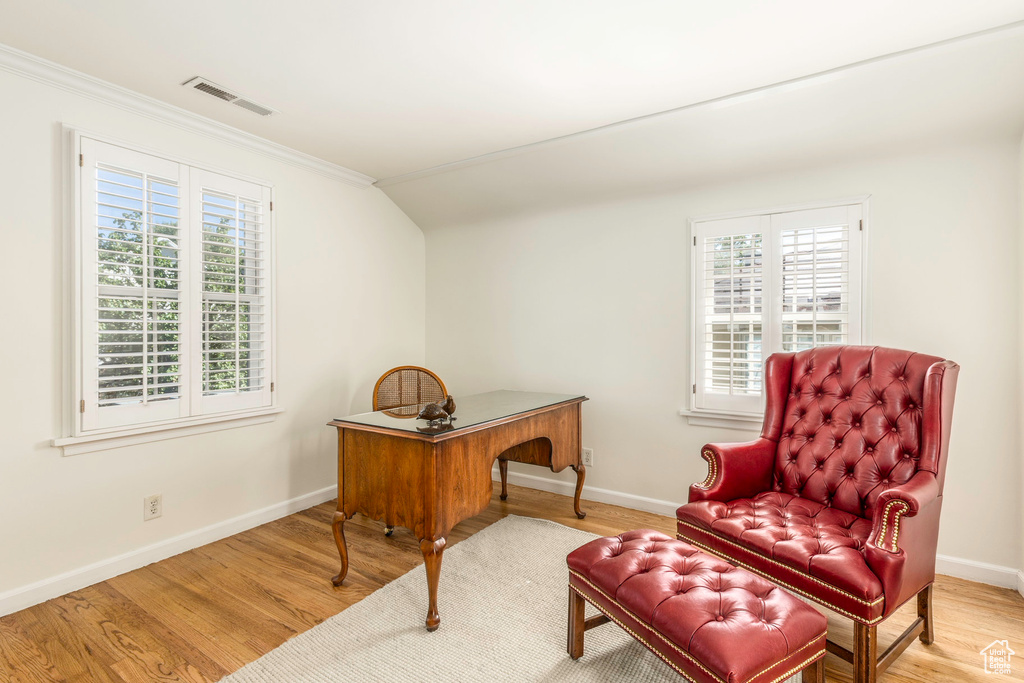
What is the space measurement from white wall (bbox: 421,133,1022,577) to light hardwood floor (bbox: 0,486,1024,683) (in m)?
0.61

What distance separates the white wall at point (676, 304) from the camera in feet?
7.85

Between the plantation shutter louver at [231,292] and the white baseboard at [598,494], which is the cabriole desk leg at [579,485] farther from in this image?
the plantation shutter louver at [231,292]

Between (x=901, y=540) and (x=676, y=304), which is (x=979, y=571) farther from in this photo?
(x=676, y=304)

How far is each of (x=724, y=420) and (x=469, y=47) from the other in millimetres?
2404

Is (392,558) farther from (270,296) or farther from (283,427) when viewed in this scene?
(270,296)

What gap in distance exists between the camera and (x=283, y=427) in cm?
327

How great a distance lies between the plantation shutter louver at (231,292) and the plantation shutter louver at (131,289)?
0.11m

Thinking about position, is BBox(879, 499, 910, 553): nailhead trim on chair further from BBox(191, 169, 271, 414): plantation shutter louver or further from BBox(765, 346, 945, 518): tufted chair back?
BBox(191, 169, 271, 414): plantation shutter louver

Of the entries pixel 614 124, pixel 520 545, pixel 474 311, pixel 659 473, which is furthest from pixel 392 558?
pixel 614 124

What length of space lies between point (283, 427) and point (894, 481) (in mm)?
3218

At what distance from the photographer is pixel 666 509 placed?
A: 324 centimetres

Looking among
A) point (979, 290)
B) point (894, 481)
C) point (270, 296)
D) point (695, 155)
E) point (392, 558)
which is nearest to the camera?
point (894, 481)

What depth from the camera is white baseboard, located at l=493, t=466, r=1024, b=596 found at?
2.36 meters

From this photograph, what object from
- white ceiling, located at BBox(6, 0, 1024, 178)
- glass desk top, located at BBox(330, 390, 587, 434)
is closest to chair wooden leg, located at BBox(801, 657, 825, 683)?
glass desk top, located at BBox(330, 390, 587, 434)
